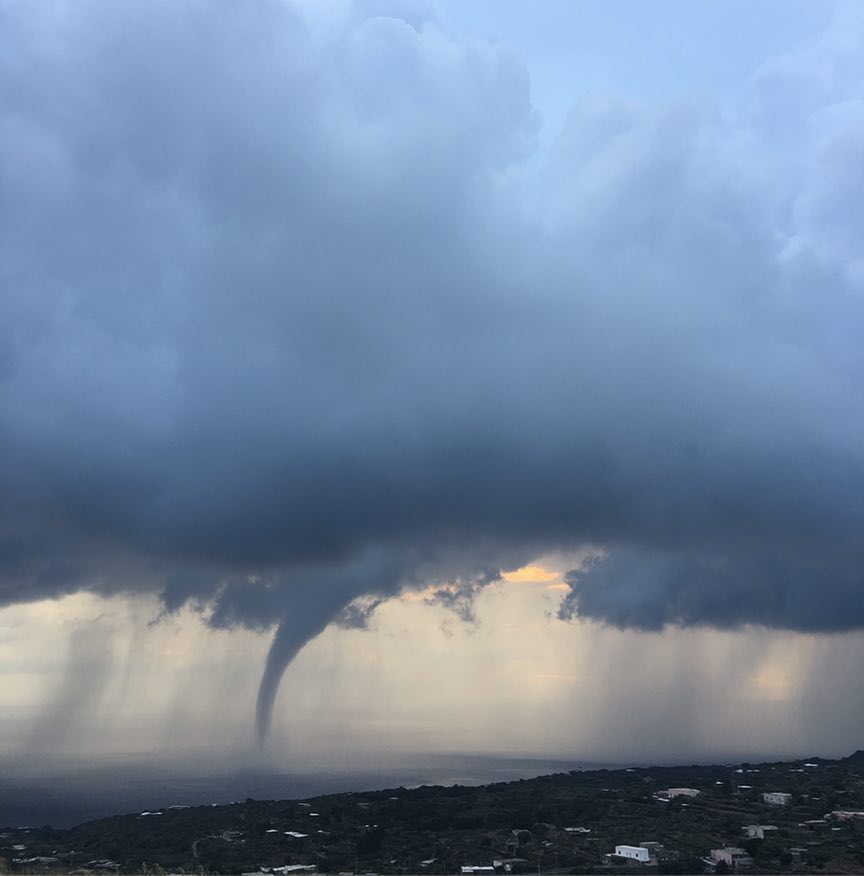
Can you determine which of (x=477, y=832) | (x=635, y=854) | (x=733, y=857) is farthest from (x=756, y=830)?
(x=477, y=832)

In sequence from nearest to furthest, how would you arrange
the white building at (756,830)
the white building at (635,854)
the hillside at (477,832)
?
the white building at (635,854) < the hillside at (477,832) < the white building at (756,830)

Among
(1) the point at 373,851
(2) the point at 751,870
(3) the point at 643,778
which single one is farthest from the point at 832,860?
(3) the point at 643,778

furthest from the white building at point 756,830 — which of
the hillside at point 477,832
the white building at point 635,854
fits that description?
the white building at point 635,854

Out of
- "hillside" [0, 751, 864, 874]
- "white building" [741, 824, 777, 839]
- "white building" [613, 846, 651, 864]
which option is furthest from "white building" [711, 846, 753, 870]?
"white building" [741, 824, 777, 839]

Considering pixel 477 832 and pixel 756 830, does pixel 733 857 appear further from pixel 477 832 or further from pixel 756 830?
pixel 477 832

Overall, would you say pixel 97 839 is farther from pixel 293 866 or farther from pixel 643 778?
pixel 643 778

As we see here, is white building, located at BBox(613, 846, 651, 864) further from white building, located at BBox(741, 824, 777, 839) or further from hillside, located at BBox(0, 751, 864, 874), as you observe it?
white building, located at BBox(741, 824, 777, 839)

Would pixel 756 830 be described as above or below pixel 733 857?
above

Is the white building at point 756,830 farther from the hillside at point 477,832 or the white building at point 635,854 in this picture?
the white building at point 635,854

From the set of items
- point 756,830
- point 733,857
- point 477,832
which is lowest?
point 733,857
